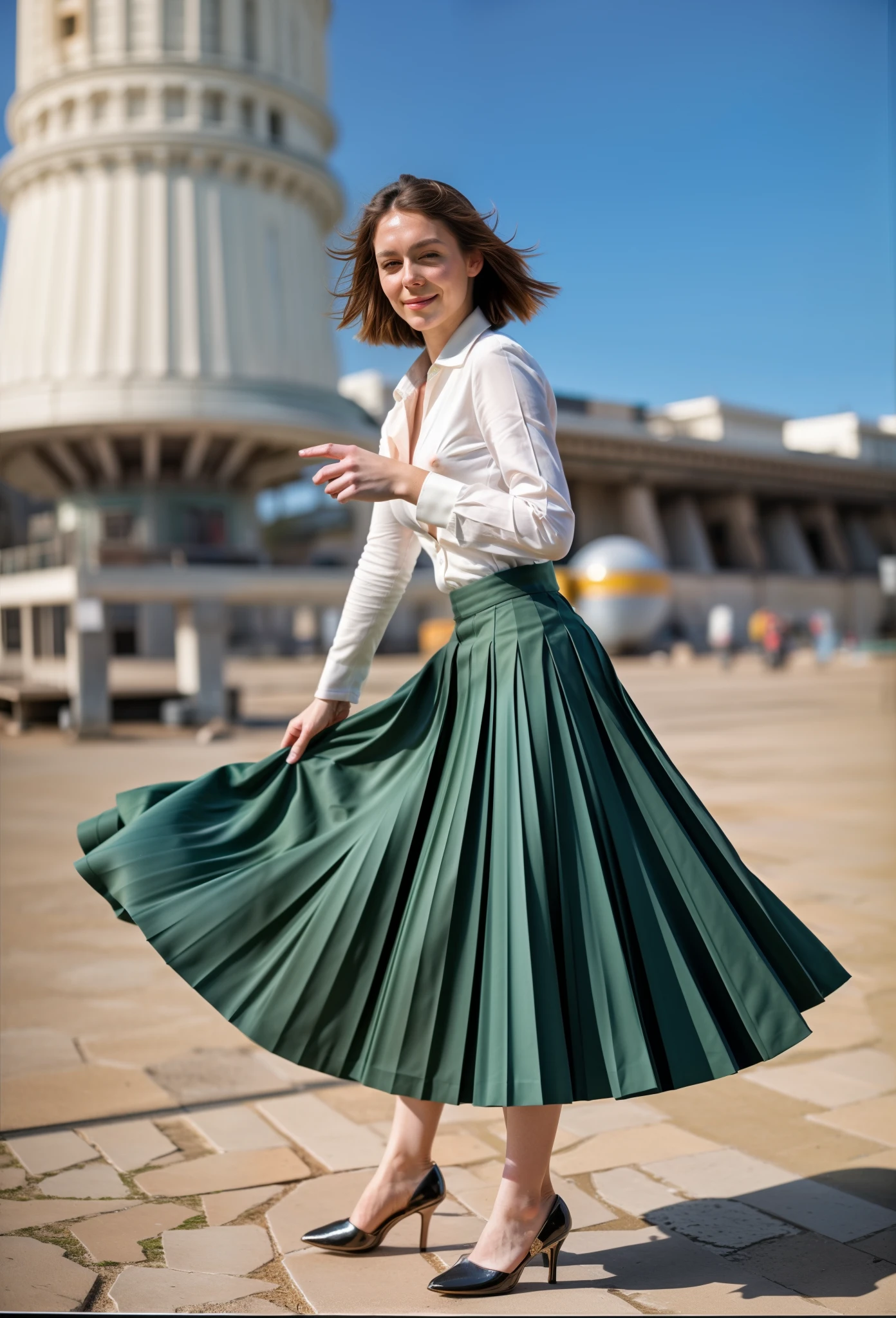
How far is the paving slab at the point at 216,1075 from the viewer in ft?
9.68

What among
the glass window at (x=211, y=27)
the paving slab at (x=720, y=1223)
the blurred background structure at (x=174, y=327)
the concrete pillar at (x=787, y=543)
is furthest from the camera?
the concrete pillar at (x=787, y=543)

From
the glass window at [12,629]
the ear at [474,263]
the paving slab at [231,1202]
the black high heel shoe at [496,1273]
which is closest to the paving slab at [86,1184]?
the paving slab at [231,1202]

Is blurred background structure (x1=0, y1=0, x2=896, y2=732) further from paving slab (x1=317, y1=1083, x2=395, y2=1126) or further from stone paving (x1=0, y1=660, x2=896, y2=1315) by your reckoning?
paving slab (x1=317, y1=1083, x2=395, y2=1126)

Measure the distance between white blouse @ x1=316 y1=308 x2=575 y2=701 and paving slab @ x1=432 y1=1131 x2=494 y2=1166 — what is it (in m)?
1.09

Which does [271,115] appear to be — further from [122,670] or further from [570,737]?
[570,737]

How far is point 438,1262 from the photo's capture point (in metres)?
2.01

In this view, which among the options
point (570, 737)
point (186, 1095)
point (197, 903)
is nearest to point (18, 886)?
point (186, 1095)

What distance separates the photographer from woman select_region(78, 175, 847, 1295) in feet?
5.75

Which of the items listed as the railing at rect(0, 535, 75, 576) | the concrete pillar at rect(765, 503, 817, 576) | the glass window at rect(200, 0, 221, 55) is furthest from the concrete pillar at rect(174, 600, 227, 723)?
the concrete pillar at rect(765, 503, 817, 576)

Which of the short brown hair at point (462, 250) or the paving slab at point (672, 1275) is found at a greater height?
the short brown hair at point (462, 250)

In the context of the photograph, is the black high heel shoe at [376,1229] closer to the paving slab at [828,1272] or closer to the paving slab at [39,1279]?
the paving slab at [39,1279]

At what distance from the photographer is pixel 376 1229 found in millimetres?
2010

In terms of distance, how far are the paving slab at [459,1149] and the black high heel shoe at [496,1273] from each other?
23.7 inches

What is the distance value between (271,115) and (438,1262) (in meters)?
30.3
